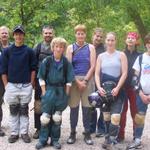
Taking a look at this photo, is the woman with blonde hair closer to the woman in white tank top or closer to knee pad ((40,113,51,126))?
the woman in white tank top

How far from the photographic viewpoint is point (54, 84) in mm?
6516

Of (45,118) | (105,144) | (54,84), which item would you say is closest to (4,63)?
(54,84)

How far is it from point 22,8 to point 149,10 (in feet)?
17.4

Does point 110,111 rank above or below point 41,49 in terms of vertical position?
below

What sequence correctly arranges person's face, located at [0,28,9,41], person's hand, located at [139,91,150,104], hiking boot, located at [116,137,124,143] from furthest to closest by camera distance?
person's face, located at [0,28,9,41] < hiking boot, located at [116,137,124,143] < person's hand, located at [139,91,150,104]

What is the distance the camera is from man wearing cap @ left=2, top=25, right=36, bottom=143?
22.1ft

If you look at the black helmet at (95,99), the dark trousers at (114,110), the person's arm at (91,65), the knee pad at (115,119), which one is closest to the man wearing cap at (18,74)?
Result: the person's arm at (91,65)

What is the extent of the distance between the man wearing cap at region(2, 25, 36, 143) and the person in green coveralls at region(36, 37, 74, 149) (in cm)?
40

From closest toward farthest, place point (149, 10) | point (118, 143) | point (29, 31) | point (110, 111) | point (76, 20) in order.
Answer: point (110, 111) → point (118, 143) → point (149, 10) → point (76, 20) → point (29, 31)

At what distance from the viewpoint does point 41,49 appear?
6828mm

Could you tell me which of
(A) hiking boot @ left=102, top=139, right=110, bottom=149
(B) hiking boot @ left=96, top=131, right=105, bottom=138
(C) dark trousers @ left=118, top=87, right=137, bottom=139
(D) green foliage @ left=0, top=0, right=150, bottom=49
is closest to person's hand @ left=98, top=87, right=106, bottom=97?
(C) dark trousers @ left=118, top=87, right=137, bottom=139

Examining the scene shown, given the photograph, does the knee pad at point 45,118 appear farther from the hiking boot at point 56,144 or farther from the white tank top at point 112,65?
Answer: the white tank top at point 112,65

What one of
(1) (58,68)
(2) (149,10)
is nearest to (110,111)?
(1) (58,68)

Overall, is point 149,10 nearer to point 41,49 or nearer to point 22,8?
point 22,8
